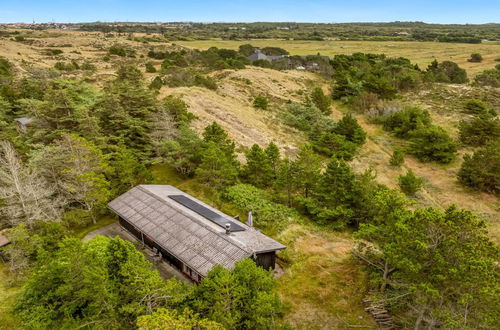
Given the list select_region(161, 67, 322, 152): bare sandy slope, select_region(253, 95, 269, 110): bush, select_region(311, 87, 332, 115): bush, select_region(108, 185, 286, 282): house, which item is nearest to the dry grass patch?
select_region(108, 185, 286, 282): house

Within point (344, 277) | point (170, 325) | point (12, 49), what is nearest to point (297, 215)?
point (344, 277)

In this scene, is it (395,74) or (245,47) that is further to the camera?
(245,47)

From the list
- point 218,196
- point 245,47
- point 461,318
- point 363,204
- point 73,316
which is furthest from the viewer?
point 245,47

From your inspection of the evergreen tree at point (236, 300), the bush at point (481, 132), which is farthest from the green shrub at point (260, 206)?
the bush at point (481, 132)

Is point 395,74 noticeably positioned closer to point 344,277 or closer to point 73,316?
point 344,277

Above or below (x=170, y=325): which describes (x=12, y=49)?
above

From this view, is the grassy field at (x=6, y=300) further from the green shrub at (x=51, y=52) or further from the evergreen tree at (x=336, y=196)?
the green shrub at (x=51, y=52)
